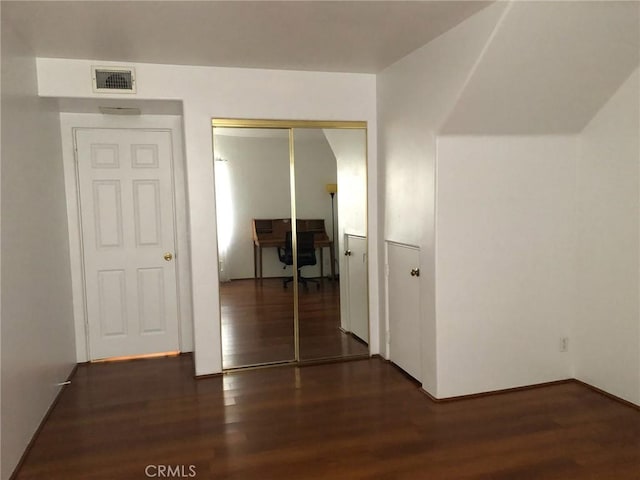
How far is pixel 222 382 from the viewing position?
370 cm

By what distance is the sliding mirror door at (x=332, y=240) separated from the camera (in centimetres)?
402

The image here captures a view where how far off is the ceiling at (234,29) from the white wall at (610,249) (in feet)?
4.25

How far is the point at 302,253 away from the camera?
161 inches

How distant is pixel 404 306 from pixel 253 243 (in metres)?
1.39

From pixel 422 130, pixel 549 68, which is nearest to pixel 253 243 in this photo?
pixel 422 130

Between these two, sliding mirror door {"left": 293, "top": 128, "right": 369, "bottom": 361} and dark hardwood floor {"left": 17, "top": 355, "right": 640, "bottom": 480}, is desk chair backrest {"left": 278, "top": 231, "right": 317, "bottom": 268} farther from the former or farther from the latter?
dark hardwood floor {"left": 17, "top": 355, "right": 640, "bottom": 480}

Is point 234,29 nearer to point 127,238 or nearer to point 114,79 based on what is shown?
point 114,79

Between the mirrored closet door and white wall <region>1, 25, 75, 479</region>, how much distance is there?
1.24 m

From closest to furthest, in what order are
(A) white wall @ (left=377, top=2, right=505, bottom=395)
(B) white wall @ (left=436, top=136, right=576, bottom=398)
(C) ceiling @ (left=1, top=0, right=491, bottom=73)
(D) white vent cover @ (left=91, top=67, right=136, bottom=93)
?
(C) ceiling @ (left=1, top=0, right=491, bottom=73) → (A) white wall @ (left=377, top=2, right=505, bottom=395) → (B) white wall @ (left=436, top=136, right=576, bottom=398) → (D) white vent cover @ (left=91, top=67, right=136, bottom=93)

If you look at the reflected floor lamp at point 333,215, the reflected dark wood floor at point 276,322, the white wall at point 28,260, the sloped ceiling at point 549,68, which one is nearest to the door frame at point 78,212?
the white wall at point 28,260

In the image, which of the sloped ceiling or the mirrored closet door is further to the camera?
the mirrored closet door

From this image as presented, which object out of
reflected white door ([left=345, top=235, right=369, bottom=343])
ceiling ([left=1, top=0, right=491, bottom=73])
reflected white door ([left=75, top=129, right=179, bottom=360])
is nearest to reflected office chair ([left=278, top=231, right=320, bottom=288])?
reflected white door ([left=345, top=235, right=369, bottom=343])

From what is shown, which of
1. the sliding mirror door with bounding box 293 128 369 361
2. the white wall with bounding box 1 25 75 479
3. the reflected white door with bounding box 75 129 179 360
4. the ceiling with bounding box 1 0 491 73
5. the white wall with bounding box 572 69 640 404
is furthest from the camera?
the reflected white door with bounding box 75 129 179 360

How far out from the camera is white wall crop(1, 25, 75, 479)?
7.97ft
